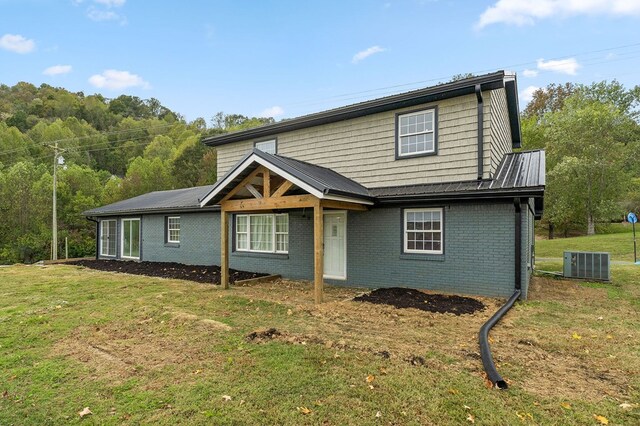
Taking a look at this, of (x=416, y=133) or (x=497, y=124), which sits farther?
(x=497, y=124)

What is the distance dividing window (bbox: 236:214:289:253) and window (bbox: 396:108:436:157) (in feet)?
13.8

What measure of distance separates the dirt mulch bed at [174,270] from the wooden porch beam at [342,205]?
167 inches

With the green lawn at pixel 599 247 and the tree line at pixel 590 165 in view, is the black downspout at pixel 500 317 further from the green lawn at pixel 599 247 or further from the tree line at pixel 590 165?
the tree line at pixel 590 165

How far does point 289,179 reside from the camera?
7.71 meters

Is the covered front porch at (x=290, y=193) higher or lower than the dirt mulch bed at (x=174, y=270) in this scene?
higher

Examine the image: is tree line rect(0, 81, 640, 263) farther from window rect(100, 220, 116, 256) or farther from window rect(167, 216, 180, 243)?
window rect(167, 216, 180, 243)

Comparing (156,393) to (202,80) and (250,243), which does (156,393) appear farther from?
(202,80)

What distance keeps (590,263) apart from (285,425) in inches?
436

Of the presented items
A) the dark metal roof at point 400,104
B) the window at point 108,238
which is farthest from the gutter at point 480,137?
the window at point 108,238

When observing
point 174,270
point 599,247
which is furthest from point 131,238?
point 599,247

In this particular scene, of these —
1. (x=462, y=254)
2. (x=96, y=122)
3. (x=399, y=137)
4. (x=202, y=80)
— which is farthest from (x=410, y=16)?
(x=96, y=122)

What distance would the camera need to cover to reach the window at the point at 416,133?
8.89 metres

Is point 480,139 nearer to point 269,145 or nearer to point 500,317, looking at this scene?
point 500,317

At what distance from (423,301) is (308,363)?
155 inches
